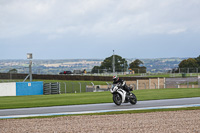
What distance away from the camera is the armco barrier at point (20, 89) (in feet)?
109

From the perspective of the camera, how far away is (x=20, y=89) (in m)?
34.2

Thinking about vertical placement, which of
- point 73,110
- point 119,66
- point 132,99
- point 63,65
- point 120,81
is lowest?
point 73,110

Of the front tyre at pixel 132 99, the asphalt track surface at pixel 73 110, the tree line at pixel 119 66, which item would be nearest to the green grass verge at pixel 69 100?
the asphalt track surface at pixel 73 110

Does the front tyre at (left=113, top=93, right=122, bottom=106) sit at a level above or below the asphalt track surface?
above

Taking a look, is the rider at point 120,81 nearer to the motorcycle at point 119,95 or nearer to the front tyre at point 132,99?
the motorcycle at point 119,95

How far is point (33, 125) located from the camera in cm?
1228

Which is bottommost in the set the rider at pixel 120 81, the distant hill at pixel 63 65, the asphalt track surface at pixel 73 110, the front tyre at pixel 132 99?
the asphalt track surface at pixel 73 110

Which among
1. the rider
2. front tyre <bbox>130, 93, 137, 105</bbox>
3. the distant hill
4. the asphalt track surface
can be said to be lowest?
the asphalt track surface

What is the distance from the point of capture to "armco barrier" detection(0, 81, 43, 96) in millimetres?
33344

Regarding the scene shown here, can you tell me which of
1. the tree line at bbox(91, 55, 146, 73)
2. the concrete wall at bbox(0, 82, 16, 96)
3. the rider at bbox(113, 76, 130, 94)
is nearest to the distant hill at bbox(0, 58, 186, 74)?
the tree line at bbox(91, 55, 146, 73)

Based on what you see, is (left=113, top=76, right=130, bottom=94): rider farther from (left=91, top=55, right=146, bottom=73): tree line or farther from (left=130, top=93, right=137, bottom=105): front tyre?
(left=91, top=55, right=146, bottom=73): tree line

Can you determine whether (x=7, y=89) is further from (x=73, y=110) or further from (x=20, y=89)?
(x=73, y=110)

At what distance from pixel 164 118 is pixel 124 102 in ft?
17.1

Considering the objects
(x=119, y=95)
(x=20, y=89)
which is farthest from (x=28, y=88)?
(x=119, y=95)
